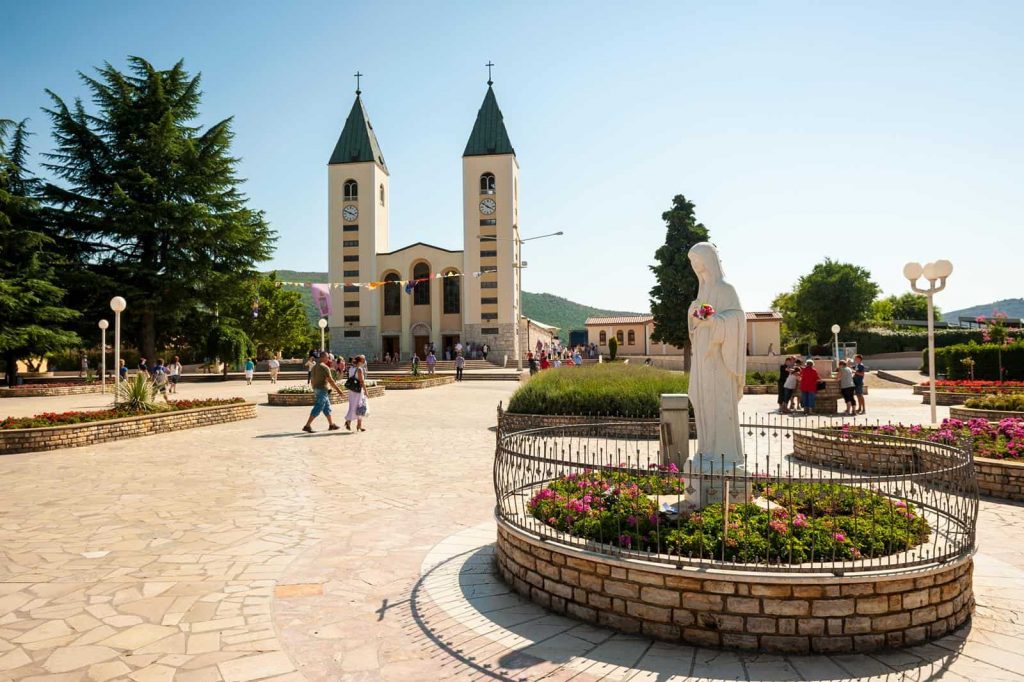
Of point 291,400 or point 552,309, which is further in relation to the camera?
point 552,309

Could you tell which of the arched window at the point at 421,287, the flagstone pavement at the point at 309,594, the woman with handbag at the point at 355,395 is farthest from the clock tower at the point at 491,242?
the flagstone pavement at the point at 309,594

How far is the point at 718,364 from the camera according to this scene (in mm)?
5570

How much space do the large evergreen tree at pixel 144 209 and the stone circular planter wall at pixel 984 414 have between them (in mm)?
33723

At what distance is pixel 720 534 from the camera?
14.7 ft

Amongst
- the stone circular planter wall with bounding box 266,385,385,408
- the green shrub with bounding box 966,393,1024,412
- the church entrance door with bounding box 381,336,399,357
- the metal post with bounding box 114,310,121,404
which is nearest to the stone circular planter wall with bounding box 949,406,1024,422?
the green shrub with bounding box 966,393,1024,412

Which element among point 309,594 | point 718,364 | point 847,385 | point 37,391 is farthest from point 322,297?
point 718,364

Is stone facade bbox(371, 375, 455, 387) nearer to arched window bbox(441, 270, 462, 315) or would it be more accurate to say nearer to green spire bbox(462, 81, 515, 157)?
arched window bbox(441, 270, 462, 315)

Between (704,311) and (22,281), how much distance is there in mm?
34295

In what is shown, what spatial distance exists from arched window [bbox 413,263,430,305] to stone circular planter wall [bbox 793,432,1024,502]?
43.2 m

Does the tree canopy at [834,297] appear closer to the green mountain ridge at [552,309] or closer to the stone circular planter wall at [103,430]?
the stone circular planter wall at [103,430]

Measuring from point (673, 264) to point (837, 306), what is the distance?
Result: 29931 mm

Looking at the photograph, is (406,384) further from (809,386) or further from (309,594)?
(309,594)

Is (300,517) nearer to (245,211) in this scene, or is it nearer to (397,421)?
(397,421)

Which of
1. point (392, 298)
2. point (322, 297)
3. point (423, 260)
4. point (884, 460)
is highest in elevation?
point (423, 260)
